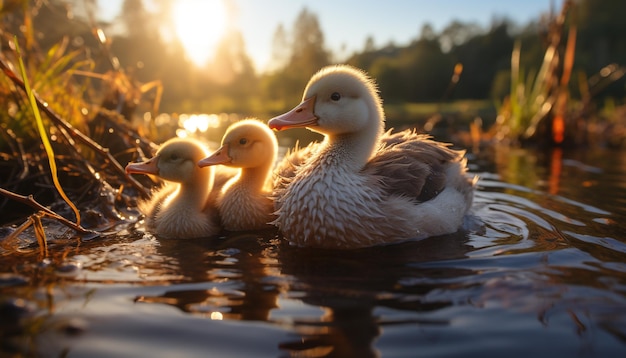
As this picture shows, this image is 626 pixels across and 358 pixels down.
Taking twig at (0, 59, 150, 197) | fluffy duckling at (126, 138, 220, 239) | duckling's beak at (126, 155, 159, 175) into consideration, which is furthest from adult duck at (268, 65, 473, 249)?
twig at (0, 59, 150, 197)

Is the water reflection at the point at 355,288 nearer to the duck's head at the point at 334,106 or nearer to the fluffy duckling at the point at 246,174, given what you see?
the fluffy duckling at the point at 246,174

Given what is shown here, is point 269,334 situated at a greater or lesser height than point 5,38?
lesser

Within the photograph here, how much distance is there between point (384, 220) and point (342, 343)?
1.93 meters

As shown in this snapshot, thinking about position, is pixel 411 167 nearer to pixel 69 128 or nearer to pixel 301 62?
pixel 69 128

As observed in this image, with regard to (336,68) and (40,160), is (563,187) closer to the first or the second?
(336,68)

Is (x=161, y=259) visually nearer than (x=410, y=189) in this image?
Yes

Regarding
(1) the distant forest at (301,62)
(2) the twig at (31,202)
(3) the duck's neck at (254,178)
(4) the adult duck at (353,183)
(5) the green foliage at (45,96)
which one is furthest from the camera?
(1) the distant forest at (301,62)

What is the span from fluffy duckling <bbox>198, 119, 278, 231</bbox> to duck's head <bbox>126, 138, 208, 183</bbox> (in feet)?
0.82

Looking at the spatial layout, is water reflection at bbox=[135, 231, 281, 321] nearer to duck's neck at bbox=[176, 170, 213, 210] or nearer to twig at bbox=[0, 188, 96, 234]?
duck's neck at bbox=[176, 170, 213, 210]

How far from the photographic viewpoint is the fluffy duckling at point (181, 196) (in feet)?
15.9

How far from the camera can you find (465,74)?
66.2 meters

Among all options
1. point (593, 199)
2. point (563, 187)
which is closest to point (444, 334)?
point (593, 199)

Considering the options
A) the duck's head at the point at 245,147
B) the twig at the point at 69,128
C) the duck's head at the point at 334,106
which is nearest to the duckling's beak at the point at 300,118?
the duck's head at the point at 334,106

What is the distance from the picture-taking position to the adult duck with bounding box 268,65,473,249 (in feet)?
14.1
